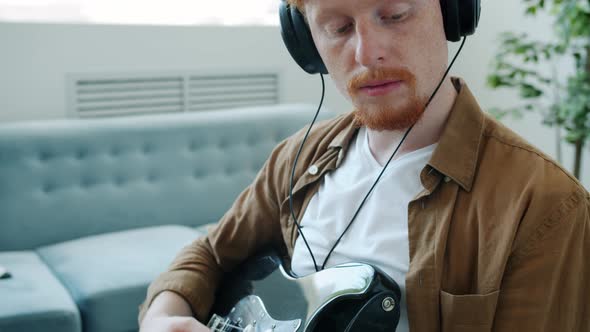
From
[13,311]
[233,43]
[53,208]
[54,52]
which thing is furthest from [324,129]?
[233,43]

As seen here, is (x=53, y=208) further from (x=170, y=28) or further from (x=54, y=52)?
(x=170, y=28)

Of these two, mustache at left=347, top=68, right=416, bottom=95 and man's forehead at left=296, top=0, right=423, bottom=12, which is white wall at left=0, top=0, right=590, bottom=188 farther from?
mustache at left=347, top=68, right=416, bottom=95

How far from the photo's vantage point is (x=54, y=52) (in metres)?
2.82

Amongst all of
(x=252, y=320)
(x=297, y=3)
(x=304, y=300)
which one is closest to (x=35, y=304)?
(x=252, y=320)

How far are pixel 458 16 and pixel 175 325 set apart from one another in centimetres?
66

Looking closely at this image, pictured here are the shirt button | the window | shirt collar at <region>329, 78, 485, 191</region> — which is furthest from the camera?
the window

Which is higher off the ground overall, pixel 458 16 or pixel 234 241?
pixel 458 16

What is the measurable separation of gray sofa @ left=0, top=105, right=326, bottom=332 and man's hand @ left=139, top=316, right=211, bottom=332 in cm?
84

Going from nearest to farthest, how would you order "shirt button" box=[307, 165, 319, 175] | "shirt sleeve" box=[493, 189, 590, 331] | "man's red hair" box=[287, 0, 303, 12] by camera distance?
"shirt sleeve" box=[493, 189, 590, 331]
"man's red hair" box=[287, 0, 303, 12]
"shirt button" box=[307, 165, 319, 175]

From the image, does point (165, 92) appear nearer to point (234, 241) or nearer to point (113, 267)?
point (113, 267)

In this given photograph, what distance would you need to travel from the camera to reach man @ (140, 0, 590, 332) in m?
0.95

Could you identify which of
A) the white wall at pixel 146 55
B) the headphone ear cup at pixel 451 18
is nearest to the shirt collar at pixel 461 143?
the headphone ear cup at pixel 451 18

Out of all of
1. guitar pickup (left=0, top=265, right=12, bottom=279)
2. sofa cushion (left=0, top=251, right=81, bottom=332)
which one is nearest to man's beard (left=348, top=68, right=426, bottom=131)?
sofa cushion (left=0, top=251, right=81, bottom=332)

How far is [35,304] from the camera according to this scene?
194 cm
